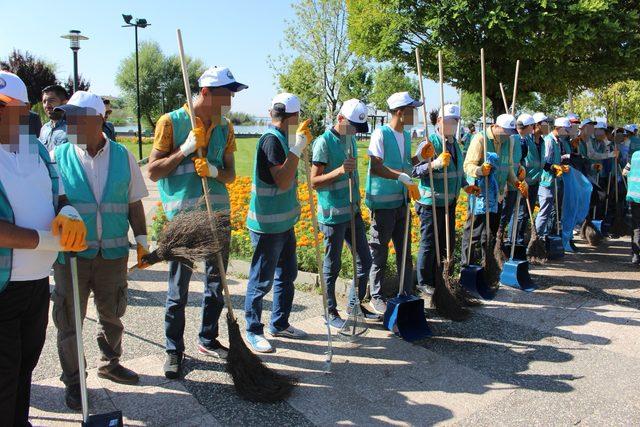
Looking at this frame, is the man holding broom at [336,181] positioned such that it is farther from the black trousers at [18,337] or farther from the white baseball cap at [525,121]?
the white baseball cap at [525,121]

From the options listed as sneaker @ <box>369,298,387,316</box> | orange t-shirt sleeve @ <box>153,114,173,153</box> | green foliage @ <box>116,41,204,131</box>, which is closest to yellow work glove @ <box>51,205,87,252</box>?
orange t-shirt sleeve @ <box>153,114,173,153</box>

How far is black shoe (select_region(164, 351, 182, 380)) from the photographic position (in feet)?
11.8

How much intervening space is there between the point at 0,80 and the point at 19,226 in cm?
66

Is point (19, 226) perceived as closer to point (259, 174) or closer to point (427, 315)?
point (259, 174)

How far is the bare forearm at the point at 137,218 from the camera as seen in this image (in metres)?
3.36

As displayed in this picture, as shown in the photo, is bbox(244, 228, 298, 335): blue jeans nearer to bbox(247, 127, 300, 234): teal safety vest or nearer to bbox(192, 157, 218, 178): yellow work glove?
bbox(247, 127, 300, 234): teal safety vest

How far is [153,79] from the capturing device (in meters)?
45.1

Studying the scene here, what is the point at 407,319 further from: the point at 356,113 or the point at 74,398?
the point at 74,398

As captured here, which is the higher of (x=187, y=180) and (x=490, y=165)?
(x=490, y=165)

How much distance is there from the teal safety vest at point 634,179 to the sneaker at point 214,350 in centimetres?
603

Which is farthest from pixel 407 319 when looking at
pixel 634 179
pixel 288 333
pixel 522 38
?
pixel 522 38

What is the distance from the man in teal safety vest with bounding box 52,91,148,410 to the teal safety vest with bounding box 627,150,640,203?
6490 mm

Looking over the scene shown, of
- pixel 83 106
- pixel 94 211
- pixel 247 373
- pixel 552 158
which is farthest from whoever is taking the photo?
pixel 552 158

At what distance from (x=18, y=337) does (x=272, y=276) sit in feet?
6.50
